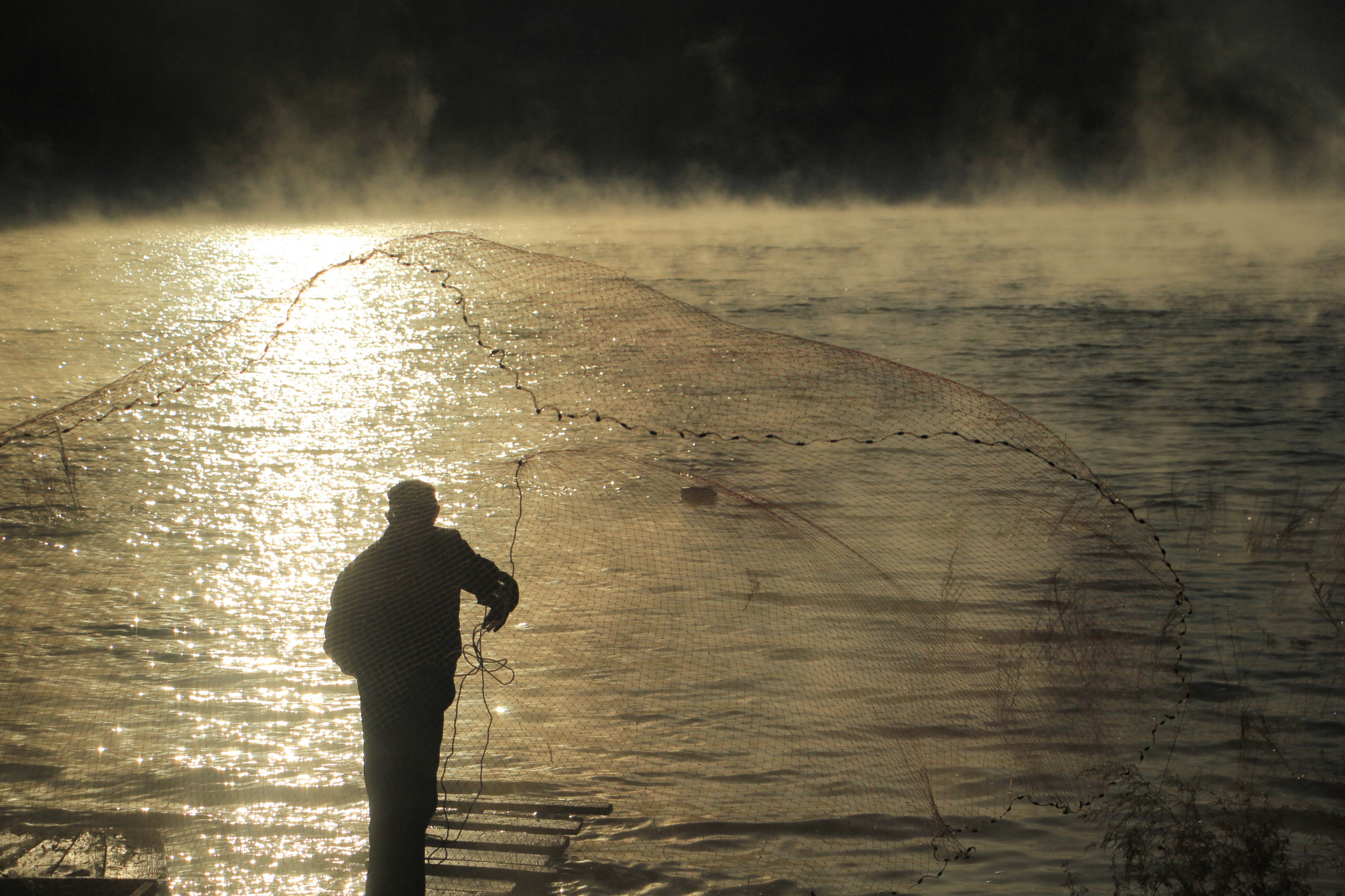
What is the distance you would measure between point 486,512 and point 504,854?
4.67 meters

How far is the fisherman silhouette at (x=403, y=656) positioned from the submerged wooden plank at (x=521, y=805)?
34.1 inches

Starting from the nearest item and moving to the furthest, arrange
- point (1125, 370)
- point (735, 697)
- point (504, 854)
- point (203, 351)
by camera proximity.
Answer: point (504, 854) < point (203, 351) < point (735, 697) < point (1125, 370)

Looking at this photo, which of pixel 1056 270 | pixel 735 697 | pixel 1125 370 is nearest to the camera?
pixel 735 697

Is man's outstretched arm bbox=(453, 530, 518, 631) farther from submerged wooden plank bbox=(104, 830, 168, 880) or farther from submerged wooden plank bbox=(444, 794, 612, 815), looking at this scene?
submerged wooden plank bbox=(104, 830, 168, 880)

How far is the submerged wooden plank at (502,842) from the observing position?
466cm

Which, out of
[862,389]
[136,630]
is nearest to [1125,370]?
[862,389]

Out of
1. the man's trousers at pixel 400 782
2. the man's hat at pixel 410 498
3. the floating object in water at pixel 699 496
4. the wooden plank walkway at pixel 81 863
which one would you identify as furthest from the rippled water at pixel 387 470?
the floating object in water at pixel 699 496

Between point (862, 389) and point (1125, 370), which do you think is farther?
point (1125, 370)

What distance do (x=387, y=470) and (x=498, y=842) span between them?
680 centimetres

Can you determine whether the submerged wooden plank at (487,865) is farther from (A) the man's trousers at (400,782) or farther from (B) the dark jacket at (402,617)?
(B) the dark jacket at (402,617)

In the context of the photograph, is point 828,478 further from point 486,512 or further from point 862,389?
point 486,512

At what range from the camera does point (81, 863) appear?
4.53 metres

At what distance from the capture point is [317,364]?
57.9 ft

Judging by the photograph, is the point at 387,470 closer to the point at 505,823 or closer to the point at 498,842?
the point at 505,823
